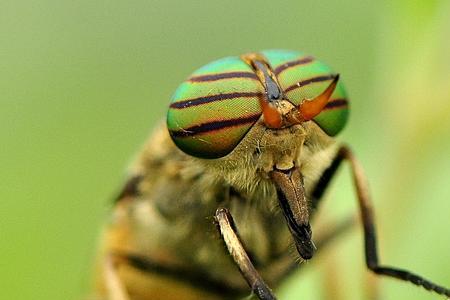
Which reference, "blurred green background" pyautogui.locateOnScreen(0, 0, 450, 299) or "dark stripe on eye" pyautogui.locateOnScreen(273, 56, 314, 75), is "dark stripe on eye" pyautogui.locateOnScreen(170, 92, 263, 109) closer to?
"dark stripe on eye" pyautogui.locateOnScreen(273, 56, 314, 75)

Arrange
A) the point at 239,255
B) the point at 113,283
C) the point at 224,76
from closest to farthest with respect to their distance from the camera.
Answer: the point at 239,255 < the point at 224,76 < the point at 113,283

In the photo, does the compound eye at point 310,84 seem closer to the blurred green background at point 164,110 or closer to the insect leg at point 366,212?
the insect leg at point 366,212

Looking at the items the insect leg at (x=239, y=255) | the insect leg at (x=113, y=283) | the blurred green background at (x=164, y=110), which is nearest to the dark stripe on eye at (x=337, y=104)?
the insect leg at (x=239, y=255)

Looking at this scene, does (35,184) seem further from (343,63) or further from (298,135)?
(298,135)

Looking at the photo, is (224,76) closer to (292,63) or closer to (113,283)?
(292,63)

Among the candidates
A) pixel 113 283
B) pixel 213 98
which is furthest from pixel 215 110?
pixel 113 283

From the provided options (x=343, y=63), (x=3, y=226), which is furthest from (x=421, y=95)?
(x=343, y=63)

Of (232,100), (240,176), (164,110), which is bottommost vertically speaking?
(164,110)
